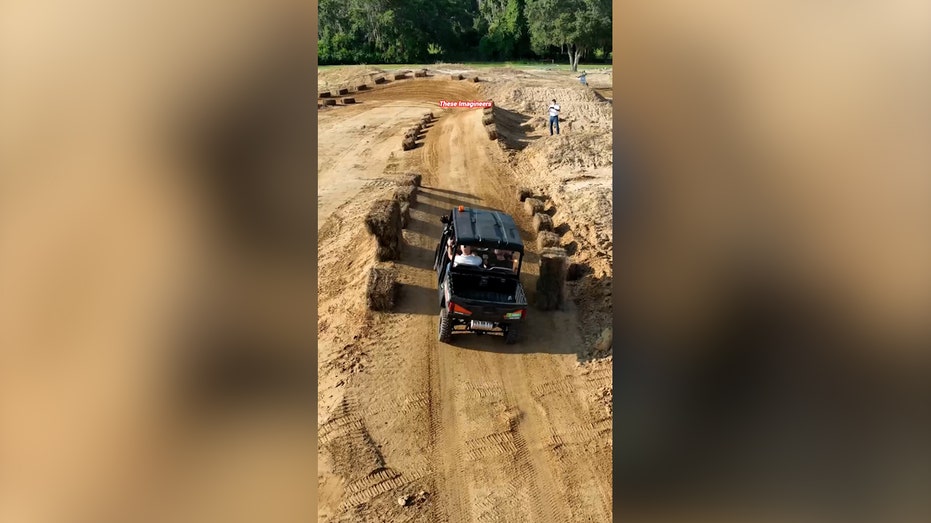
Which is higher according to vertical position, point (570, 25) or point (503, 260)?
point (570, 25)

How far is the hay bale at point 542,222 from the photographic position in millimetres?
3084

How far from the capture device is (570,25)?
2.91 metres

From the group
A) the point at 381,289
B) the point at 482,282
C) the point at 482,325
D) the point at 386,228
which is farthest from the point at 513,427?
the point at 386,228

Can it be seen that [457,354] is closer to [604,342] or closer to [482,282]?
[482,282]

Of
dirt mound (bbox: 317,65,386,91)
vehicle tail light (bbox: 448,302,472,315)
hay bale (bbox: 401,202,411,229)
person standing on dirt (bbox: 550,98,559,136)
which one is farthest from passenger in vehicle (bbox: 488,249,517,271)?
dirt mound (bbox: 317,65,386,91)

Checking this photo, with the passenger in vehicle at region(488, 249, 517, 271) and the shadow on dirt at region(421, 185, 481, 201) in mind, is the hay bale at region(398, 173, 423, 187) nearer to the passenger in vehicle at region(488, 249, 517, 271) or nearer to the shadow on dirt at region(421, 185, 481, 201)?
the shadow on dirt at region(421, 185, 481, 201)

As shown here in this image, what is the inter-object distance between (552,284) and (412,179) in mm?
1055

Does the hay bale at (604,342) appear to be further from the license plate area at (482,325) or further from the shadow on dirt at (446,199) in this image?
the shadow on dirt at (446,199)

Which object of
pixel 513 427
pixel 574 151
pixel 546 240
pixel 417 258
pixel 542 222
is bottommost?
pixel 513 427

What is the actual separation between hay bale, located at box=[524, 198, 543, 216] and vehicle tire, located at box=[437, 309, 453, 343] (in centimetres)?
81

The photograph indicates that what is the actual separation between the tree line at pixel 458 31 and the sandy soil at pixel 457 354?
0.47 feet
